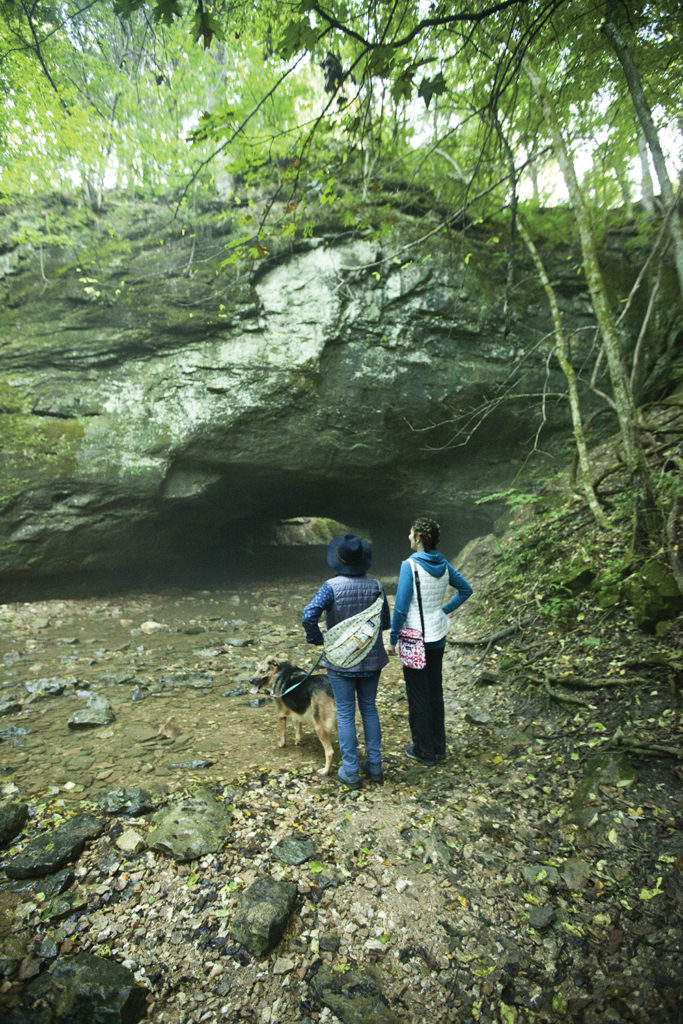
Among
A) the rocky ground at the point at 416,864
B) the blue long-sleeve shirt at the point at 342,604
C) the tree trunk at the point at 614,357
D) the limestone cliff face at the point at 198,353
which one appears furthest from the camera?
the limestone cliff face at the point at 198,353

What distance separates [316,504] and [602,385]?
672cm

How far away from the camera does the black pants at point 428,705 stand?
3426 mm

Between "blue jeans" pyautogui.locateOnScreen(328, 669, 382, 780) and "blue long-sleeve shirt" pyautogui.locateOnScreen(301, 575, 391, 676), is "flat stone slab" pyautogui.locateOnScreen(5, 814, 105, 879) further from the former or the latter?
"blue long-sleeve shirt" pyautogui.locateOnScreen(301, 575, 391, 676)

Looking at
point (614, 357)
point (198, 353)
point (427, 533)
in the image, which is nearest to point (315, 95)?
point (198, 353)

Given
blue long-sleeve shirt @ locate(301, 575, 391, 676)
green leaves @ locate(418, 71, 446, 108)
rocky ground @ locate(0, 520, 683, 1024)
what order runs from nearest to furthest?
rocky ground @ locate(0, 520, 683, 1024) < green leaves @ locate(418, 71, 446, 108) < blue long-sleeve shirt @ locate(301, 575, 391, 676)

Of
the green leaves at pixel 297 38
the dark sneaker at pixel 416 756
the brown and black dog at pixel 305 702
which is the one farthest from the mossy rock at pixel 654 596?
the green leaves at pixel 297 38

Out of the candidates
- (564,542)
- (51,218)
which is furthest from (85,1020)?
(51,218)

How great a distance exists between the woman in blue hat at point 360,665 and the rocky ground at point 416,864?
9.0 inches

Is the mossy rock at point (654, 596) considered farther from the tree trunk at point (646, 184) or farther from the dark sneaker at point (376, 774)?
the tree trunk at point (646, 184)

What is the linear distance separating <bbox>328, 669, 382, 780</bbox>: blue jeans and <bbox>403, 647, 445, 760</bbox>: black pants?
1.14 ft

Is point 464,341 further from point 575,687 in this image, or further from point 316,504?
point 575,687

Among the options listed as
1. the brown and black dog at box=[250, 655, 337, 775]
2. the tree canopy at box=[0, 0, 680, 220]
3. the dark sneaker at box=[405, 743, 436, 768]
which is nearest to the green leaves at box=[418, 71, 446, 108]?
the tree canopy at box=[0, 0, 680, 220]

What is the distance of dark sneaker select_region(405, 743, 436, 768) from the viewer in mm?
A: 3493

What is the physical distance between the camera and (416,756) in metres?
3.59
